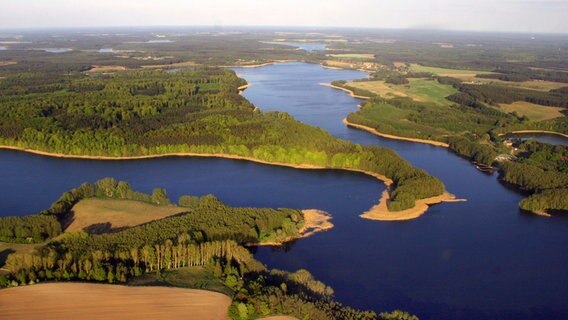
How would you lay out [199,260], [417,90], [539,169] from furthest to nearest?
[417,90], [539,169], [199,260]

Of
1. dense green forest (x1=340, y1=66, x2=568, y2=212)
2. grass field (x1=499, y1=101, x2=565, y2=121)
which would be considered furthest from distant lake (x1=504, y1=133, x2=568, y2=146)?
grass field (x1=499, y1=101, x2=565, y2=121)

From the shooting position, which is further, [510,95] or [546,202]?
[510,95]

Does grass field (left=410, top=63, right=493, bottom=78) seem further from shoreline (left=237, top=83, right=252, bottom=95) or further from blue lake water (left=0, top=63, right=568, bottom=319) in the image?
blue lake water (left=0, top=63, right=568, bottom=319)

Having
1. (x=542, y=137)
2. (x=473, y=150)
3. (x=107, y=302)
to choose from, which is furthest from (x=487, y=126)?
(x=107, y=302)

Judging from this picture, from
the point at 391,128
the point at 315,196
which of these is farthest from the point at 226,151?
the point at 391,128

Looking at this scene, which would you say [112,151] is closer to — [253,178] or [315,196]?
[253,178]

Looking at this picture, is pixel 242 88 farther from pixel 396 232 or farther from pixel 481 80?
pixel 396 232

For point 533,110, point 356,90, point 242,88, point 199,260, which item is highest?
point 356,90
